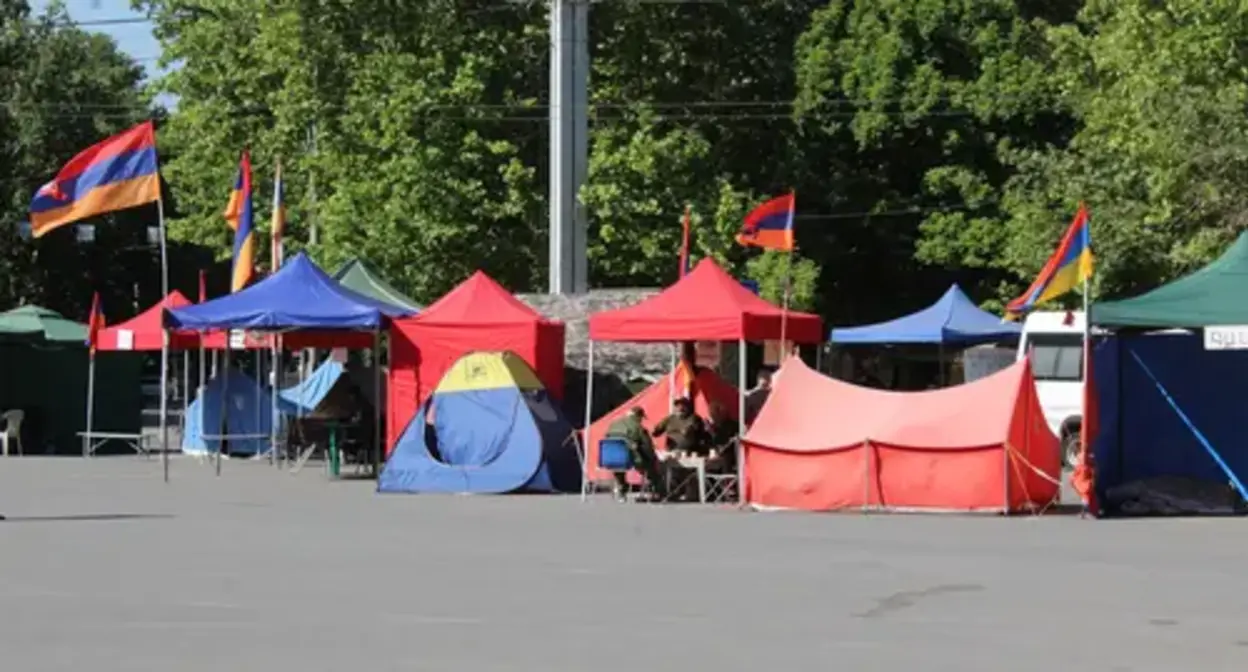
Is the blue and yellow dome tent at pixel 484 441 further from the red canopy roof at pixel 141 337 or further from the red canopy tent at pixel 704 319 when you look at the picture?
the red canopy roof at pixel 141 337

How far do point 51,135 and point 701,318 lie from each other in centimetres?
4314

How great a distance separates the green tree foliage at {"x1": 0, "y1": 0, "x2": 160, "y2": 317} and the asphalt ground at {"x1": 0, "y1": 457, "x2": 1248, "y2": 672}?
39.7m

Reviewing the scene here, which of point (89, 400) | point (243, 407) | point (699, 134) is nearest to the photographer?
point (243, 407)

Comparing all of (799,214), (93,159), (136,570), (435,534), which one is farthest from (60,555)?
(799,214)

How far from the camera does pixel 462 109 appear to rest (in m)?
47.1

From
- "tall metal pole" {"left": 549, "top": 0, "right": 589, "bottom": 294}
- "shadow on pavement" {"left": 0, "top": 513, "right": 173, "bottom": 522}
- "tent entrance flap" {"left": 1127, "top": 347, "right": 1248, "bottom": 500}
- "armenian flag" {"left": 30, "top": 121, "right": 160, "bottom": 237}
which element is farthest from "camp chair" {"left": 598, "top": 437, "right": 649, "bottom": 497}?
"tall metal pole" {"left": 549, "top": 0, "right": 589, "bottom": 294}

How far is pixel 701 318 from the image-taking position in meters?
26.2

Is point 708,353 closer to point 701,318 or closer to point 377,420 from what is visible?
point 701,318

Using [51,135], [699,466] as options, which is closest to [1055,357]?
[699,466]

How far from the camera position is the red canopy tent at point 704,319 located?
26062mm

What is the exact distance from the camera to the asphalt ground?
1216 centimetres

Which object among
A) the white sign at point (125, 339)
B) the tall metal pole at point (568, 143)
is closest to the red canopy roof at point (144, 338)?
the white sign at point (125, 339)

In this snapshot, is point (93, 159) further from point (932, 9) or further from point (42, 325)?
point (932, 9)

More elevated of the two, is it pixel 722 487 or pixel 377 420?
pixel 377 420
